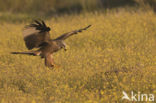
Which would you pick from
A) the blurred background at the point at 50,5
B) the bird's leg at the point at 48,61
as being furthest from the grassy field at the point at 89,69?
the blurred background at the point at 50,5

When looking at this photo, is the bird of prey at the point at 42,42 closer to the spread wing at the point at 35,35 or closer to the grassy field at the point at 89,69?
the spread wing at the point at 35,35

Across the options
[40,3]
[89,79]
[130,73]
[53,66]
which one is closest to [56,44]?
[53,66]

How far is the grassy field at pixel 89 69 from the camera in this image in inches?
224

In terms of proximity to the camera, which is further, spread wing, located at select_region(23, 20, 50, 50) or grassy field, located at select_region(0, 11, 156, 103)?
spread wing, located at select_region(23, 20, 50, 50)

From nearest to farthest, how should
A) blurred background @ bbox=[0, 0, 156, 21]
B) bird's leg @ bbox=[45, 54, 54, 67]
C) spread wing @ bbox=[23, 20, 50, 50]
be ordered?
spread wing @ bbox=[23, 20, 50, 50], bird's leg @ bbox=[45, 54, 54, 67], blurred background @ bbox=[0, 0, 156, 21]

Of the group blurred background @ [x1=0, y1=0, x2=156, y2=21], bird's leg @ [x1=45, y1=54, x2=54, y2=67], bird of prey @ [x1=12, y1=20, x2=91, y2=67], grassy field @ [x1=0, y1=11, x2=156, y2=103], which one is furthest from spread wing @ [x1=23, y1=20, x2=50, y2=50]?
blurred background @ [x1=0, y1=0, x2=156, y2=21]

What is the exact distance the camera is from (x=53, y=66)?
22.5ft

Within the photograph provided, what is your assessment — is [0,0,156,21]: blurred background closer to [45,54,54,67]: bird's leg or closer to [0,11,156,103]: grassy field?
[0,11,156,103]: grassy field

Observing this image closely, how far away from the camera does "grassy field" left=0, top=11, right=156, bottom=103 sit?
18.7 feet

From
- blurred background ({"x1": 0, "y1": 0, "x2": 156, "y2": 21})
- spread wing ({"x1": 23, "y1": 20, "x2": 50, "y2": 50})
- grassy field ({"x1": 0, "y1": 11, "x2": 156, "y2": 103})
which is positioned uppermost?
blurred background ({"x1": 0, "y1": 0, "x2": 156, "y2": 21})

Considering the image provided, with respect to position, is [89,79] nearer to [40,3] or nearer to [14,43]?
[14,43]

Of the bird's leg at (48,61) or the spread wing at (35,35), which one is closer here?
the spread wing at (35,35)

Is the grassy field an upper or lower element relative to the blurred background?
lower

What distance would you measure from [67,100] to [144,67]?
1619 millimetres
